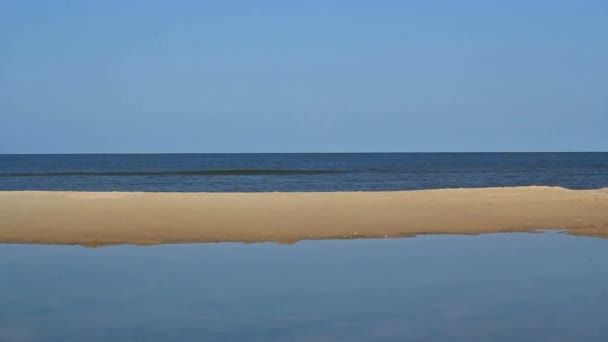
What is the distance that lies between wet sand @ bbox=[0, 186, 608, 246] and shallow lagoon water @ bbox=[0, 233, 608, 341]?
1.40 meters

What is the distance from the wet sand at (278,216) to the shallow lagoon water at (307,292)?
1.40 metres

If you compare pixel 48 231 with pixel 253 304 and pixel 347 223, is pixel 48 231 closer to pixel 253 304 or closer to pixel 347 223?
pixel 347 223

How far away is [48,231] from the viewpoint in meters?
14.6

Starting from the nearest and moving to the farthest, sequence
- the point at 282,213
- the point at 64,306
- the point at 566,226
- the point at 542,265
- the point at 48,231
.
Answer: the point at 64,306 → the point at 542,265 → the point at 48,231 → the point at 566,226 → the point at 282,213

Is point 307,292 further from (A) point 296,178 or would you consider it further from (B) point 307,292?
(A) point 296,178

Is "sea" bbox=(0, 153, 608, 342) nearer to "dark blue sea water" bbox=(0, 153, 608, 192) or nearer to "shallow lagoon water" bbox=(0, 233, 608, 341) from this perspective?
"shallow lagoon water" bbox=(0, 233, 608, 341)

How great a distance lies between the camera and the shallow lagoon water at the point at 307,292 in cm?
702

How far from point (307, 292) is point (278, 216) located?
841cm

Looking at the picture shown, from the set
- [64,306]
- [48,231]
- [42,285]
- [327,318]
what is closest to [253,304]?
[327,318]

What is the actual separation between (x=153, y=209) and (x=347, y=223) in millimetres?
5471

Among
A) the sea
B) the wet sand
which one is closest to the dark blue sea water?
the wet sand

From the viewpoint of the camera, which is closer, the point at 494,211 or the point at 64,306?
the point at 64,306

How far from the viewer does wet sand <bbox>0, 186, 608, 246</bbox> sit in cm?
1430

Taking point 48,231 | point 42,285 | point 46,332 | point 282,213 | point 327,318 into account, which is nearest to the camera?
point 46,332
